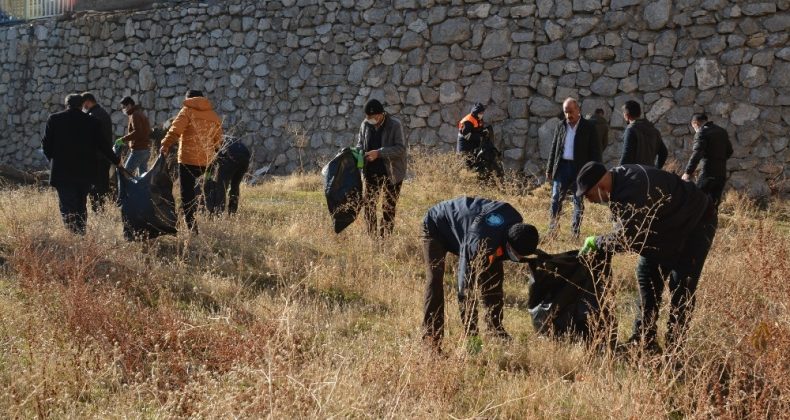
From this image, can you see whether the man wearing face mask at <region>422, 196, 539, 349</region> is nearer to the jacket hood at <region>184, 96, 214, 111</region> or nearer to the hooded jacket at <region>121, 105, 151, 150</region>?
the jacket hood at <region>184, 96, 214, 111</region>

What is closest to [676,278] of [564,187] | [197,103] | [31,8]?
[564,187]

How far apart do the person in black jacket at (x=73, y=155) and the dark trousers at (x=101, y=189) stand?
41.5 inches

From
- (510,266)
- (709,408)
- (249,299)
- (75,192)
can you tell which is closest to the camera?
(709,408)

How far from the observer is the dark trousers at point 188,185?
7121 mm

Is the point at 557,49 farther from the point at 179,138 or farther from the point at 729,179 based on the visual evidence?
the point at 179,138

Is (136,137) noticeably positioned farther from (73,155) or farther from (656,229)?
(656,229)

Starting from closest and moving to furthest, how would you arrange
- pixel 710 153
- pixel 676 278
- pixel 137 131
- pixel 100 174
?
pixel 676 278 → pixel 710 153 → pixel 100 174 → pixel 137 131

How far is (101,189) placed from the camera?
27.8ft

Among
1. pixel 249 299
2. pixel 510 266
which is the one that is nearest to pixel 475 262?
pixel 249 299

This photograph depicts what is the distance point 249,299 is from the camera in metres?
A: 5.54

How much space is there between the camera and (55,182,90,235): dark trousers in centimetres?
703

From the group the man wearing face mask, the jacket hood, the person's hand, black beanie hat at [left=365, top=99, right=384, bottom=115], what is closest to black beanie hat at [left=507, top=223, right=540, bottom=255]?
the man wearing face mask

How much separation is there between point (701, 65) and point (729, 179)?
4.94 ft

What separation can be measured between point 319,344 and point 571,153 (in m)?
3.94
